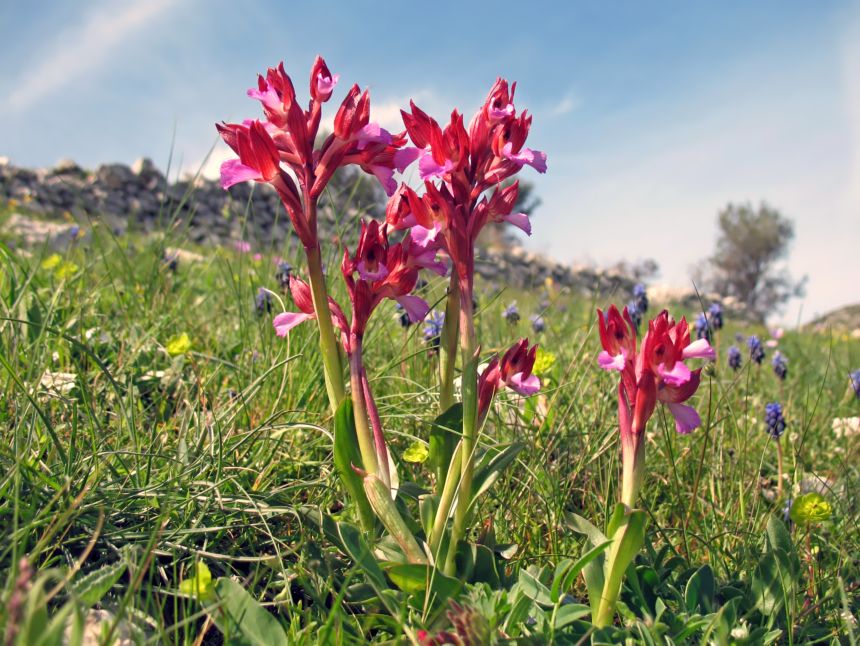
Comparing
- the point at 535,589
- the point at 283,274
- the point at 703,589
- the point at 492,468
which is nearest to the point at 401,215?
the point at 492,468

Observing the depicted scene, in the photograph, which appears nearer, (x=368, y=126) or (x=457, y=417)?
(x=368, y=126)

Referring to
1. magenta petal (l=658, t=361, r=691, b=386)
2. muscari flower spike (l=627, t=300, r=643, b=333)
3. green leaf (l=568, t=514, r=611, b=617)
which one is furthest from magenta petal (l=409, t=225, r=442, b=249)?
muscari flower spike (l=627, t=300, r=643, b=333)

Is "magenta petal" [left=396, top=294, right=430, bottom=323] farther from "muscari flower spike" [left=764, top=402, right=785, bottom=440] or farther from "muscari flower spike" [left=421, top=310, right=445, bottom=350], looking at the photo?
"muscari flower spike" [left=764, top=402, right=785, bottom=440]

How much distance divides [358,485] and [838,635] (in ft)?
3.14

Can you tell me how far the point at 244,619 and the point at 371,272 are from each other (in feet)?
1.96

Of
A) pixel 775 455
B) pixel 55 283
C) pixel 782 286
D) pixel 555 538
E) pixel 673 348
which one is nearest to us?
pixel 673 348

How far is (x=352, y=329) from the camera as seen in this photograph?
121 centimetres

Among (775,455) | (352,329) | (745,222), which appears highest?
(745,222)

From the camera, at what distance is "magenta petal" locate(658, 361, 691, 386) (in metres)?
1.03

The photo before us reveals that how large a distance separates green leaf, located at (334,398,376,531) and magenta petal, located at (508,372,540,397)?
299mm

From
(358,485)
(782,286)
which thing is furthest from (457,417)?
(782,286)

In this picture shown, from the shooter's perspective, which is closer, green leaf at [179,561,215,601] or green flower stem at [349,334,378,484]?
green leaf at [179,561,215,601]

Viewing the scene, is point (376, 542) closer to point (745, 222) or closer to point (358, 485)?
point (358, 485)

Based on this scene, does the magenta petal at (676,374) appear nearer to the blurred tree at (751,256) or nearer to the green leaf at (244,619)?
the green leaf at (244,619)
